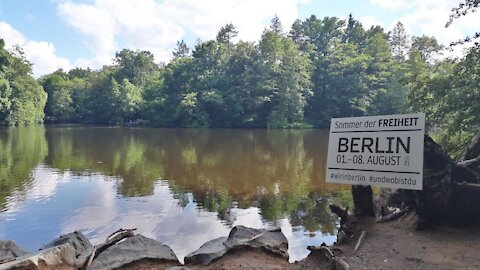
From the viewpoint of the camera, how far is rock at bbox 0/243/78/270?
14.3 ft

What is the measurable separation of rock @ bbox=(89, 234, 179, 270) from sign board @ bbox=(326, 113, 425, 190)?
8.15ft

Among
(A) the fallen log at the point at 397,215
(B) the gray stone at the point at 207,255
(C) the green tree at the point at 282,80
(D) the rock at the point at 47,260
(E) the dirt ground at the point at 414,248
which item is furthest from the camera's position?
(C) the green tree at the point at 282,80

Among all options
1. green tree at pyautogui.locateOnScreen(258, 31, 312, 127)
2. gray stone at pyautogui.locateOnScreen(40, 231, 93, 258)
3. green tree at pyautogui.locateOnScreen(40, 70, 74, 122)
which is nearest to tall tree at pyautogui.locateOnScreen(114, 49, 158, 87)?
green tree at pyautogui.locateOnScreen(40, 70, 74, 122)

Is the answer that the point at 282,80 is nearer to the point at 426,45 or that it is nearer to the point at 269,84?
the point at 269,84

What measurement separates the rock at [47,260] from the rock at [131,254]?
0.29m

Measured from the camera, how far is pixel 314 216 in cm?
959

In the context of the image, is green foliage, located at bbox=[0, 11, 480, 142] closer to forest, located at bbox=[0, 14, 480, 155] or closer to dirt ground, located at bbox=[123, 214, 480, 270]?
forest, located at bbox=[0, 14, 480, 155]

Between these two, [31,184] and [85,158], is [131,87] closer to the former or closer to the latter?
[85,158]

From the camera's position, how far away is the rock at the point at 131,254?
511cm

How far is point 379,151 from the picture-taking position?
4812 mm

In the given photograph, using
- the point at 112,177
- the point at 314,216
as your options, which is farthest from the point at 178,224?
the point at 112,177

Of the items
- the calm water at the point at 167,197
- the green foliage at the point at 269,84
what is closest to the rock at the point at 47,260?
the calm water at the point at 167,197

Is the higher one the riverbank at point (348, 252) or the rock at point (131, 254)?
the riverbank at point (348, 252)

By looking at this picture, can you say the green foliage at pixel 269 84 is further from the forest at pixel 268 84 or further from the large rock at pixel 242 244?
the large rock at pixel 242 244
